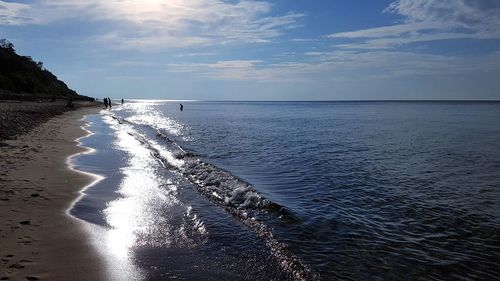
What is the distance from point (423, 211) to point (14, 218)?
33.3 ft

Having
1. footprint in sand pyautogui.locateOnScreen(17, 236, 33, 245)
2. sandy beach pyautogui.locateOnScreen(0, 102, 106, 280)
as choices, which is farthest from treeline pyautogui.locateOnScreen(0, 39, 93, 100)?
footprint in sand pyautogui.locateOnScreen(17, 236, 33, 245)

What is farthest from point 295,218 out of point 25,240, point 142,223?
point 25,240

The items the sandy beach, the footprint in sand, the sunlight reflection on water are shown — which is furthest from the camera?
the sunlight reflection on water

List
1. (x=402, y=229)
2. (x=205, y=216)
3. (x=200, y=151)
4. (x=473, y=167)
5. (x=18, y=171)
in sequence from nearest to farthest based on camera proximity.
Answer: (x=402, y=229) < (x=205, y=216) < (x=18, y=171) < (x=473, y=167) < (x=200, y=151)

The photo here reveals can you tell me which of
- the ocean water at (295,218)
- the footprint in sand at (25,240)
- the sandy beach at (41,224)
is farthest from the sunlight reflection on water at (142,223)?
the footprint in sand at (25,240)

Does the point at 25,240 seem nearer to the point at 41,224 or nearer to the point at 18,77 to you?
the point at 41,224

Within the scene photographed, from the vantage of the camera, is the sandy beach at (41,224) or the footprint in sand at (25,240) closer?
the sandy beach at (41,224)

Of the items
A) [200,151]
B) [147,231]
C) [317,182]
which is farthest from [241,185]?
[200,151]

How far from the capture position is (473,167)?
18062 mm

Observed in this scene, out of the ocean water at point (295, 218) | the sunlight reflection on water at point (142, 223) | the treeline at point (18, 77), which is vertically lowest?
the ocean water at point (295, 218)

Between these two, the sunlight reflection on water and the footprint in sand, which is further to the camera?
the sunlight reflection on water

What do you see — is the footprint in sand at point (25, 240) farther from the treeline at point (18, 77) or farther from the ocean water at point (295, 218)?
the treeline at point (18, 77)

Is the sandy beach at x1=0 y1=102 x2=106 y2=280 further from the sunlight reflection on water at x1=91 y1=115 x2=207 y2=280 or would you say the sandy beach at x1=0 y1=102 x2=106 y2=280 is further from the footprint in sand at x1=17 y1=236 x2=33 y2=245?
the sunlight reflection on water at x1=91 y1=115 x2=207 y2=280

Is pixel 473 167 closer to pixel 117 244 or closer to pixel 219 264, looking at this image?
pixel 219 264
